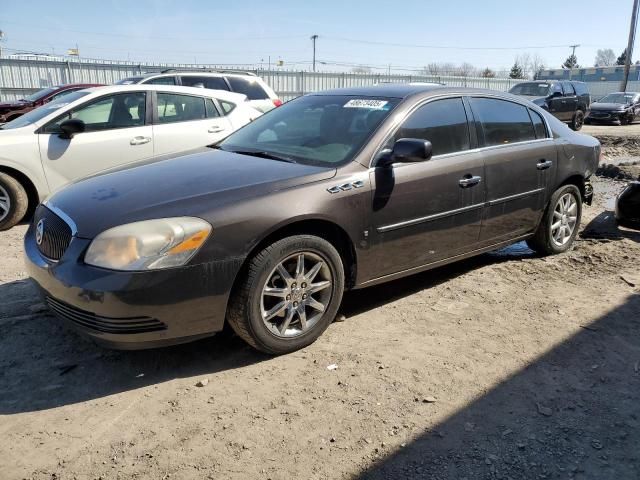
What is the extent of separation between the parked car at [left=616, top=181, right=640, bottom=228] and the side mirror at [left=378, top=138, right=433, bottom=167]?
358 centimetres

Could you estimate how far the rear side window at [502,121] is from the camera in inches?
177

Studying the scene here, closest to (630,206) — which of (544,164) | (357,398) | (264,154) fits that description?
(544,164)

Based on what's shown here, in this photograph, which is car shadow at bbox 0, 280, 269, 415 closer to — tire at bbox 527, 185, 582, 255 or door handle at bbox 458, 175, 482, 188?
door handle at bbox 458, 175, 482, 188

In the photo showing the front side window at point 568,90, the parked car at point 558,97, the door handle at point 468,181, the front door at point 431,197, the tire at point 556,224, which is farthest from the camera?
the front side window at point 568,90

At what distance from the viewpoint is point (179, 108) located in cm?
732

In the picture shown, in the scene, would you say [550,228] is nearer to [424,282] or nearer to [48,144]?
[424,282]

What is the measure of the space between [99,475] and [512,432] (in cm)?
193

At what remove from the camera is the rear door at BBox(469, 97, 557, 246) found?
4.46 metres

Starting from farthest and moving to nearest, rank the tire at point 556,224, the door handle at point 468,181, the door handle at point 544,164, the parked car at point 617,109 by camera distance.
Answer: the parked car at point 617,109
the tire at point 556,224
the door handle at point 544,164
the door handle at point 468,181

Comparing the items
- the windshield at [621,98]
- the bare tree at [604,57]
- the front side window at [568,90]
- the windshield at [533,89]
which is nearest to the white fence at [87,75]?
the windshield at [533,89]

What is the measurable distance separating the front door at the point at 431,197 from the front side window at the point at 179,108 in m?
4.19

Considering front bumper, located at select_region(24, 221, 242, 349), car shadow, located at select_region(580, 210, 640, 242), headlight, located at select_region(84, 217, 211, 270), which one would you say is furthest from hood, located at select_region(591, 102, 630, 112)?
headlight, located at select_region(84, 217, 211, 270)

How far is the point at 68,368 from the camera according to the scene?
3.20 m

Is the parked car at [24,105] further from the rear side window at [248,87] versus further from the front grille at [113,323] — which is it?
the front grille at [113,323]
